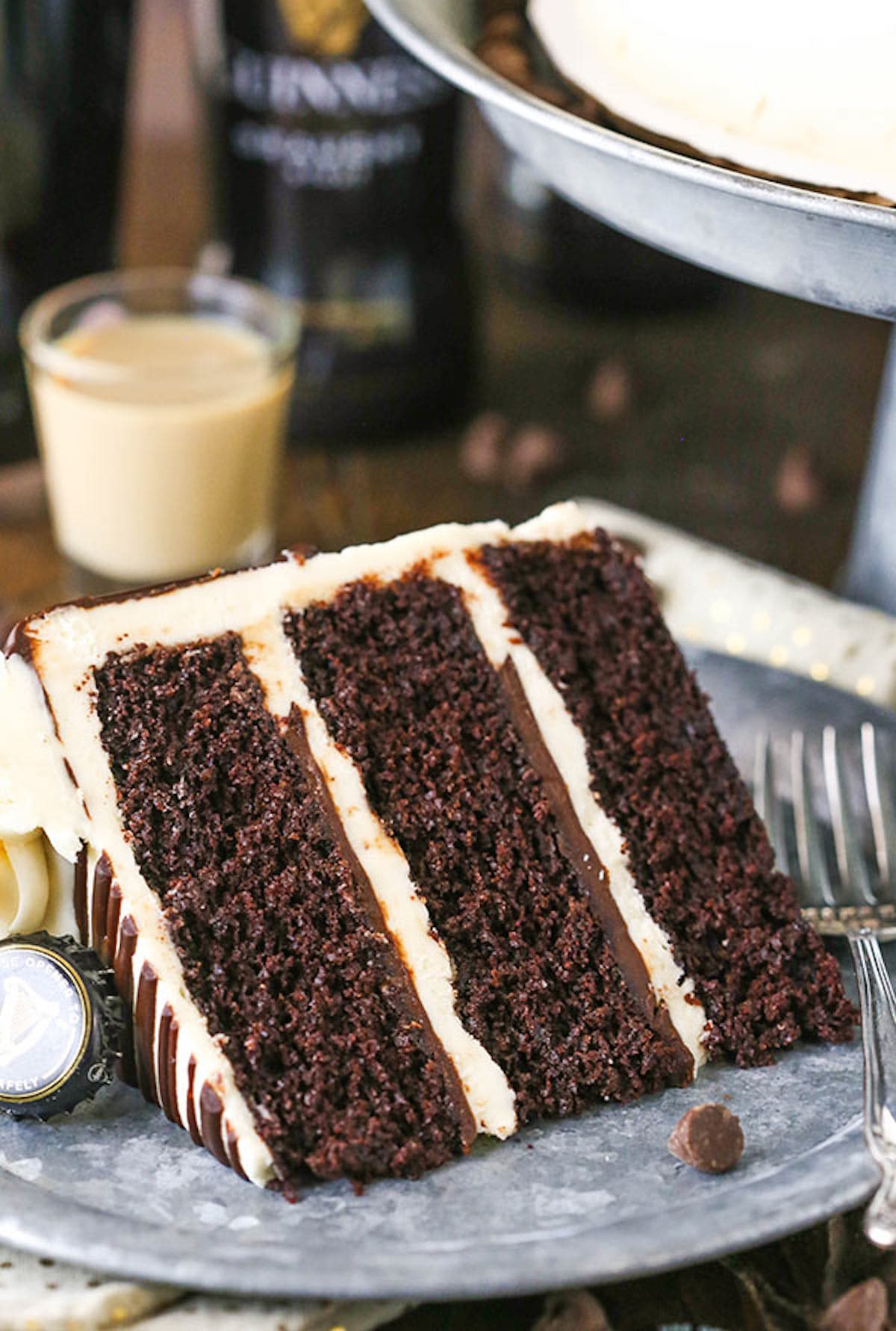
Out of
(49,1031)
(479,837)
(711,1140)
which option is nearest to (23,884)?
(49,1031)

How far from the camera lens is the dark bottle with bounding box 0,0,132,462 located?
2855mm

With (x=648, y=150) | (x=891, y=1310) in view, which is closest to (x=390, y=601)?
(x=648, y=150)

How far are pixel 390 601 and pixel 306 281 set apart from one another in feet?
5.40

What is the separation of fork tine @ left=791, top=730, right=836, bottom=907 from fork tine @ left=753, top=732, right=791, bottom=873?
0.02m

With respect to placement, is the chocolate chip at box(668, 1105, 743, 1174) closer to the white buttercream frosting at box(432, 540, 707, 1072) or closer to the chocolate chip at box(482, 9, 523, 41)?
the white buttercream frosting at box(432, 540, 707, 1072)

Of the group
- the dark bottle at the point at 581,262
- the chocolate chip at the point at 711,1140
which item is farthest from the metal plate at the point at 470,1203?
the dark bottle at the point at 581,262

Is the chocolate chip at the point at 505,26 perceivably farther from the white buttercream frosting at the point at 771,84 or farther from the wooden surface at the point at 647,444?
the wooden surface at the point at 647,444

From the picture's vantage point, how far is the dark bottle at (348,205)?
303 cm

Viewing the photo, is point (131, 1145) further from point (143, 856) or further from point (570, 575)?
point (570, 575)

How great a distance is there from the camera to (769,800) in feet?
6.76

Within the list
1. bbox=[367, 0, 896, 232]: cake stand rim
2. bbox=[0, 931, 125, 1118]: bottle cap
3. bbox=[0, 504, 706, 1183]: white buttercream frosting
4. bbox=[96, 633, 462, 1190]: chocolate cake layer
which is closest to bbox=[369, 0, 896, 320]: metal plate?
bbox=[367, 0, 896, 232]: cake stand rim

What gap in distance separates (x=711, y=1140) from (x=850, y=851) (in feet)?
1.90

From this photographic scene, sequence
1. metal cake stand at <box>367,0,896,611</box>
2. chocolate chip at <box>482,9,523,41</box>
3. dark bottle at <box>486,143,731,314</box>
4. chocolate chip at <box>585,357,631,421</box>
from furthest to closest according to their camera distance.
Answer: dark bottle at <box>486,143,731,314</box> → chocolate chip at <box>585,357,631,421</box> → chocolate chip at <box>482,9,523,41</box> → metal cake stand at <box>367,0,896,611</box>

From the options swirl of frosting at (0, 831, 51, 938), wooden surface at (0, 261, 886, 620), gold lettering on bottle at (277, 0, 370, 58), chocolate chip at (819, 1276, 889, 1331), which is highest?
gold lettering on bottle at (277, 0, 370, 58)
